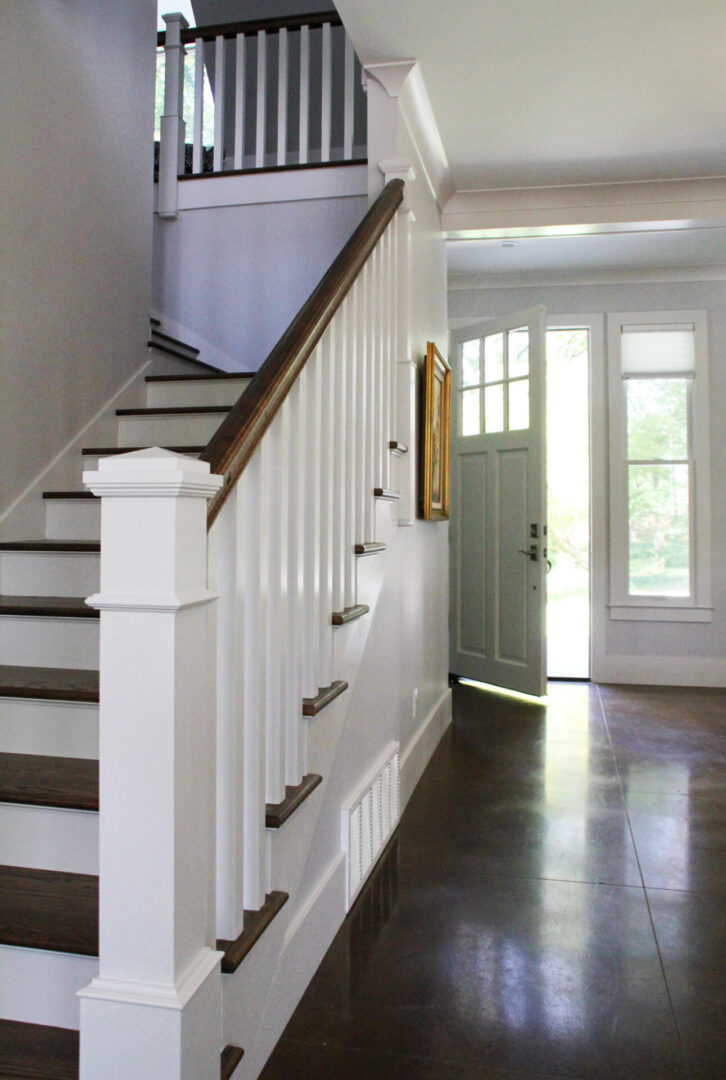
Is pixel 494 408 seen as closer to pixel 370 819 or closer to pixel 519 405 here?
pixel 519 405

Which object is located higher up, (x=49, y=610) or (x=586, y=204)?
(x=586, y=204)

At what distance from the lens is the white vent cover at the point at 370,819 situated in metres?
2.27

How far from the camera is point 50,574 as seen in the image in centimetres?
232

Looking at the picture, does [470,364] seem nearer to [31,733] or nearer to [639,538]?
[639,538]

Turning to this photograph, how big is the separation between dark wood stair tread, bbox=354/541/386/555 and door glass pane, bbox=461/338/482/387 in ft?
9.89

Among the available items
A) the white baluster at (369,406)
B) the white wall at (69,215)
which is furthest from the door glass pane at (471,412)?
the white baluster at (369,406)

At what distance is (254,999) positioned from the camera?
1.51 meters

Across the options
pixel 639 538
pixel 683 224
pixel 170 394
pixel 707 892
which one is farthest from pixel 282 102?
pixel 707 892

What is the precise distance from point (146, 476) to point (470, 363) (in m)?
4.43

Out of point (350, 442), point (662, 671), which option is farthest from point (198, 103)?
point (662, 671)

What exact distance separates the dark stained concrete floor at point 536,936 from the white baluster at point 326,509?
2.46ft

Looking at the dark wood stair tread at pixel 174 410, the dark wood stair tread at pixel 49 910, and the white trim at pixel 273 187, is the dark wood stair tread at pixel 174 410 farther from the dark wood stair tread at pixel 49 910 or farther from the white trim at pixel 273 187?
the dark wood stair tread at pixel 49 910

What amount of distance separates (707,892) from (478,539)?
3130mm

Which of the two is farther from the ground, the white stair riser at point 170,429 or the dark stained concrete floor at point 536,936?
the white stair riser at point 170,429
